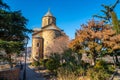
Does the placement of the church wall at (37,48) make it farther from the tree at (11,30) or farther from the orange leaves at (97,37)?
the tree at (11,30)

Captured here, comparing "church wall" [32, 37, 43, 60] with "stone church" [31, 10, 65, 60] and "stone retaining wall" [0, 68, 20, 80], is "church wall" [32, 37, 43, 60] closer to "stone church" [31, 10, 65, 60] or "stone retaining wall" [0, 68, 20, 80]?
"stone church" [31, 10, 65, 60]

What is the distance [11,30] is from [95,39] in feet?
35.6

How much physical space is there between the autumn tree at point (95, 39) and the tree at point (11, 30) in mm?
7297

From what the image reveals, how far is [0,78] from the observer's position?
1319 cm

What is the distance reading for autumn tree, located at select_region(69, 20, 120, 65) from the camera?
69.1 feet

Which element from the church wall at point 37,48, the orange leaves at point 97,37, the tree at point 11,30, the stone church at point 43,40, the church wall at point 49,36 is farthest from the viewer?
the church wall at point 37,48

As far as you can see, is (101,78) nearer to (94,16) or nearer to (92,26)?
(92,26)

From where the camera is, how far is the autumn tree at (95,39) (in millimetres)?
21047

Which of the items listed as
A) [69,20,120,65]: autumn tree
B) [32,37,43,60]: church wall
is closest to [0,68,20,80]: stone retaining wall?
[69,20,120,65]: autumn tree

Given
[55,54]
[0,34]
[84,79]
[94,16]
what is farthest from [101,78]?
[55,54]

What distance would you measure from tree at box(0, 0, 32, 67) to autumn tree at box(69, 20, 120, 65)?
7.30 m

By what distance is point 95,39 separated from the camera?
72.1 feet

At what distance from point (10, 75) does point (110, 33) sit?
41.3 ft

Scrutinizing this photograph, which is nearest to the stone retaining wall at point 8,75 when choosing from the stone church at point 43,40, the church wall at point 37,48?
the stone church at point 43,40
